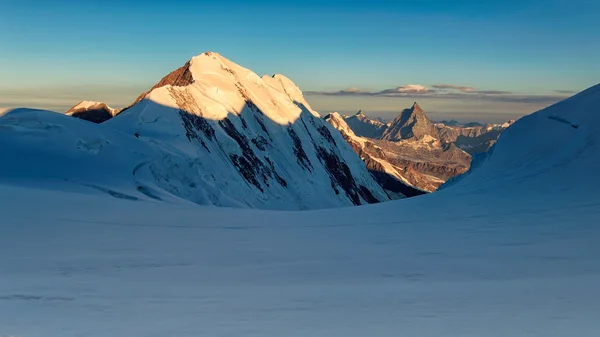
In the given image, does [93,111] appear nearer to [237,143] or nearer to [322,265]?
[237,143]

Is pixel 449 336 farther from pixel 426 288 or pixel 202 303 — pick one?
pixel 202 303

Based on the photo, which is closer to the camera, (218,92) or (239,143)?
(239,143)

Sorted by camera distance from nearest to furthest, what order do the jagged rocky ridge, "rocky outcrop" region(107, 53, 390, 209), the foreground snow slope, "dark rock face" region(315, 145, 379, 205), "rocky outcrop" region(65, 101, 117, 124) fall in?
the foreground snow slope → the jagged rocky ridge → "rocky outcrop" region(107, 53, 390, 209) → "rocky outcrop" region(65, 101, 117, 124) → "dark rock face" region(315, 145, 379, 205)

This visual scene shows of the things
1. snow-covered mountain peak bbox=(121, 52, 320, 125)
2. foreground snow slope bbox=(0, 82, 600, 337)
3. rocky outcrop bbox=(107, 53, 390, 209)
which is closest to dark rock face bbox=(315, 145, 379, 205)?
rocky outcrop bbox=(107, 53, 390, 209)

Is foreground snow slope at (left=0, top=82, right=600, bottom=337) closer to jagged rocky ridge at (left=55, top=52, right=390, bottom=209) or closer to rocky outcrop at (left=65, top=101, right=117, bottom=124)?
jagged rocky ridge at (left=55, top=52, right=390, bottom=209)

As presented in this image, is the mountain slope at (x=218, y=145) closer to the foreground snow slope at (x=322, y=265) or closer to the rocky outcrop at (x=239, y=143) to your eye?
the rocky outcrop at (x=239, y=143)

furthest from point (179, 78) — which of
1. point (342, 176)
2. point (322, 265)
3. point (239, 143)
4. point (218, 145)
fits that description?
point (322, 265)

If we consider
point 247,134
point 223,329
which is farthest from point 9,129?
point 247,134
